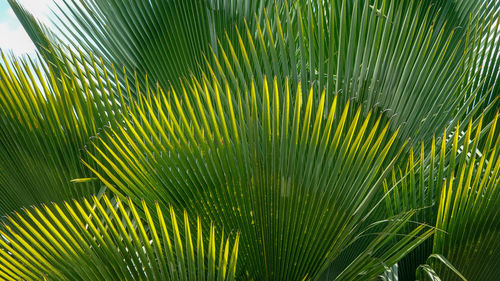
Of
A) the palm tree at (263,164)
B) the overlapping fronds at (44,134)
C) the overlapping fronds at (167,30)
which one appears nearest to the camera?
the palm tree at (263,164)

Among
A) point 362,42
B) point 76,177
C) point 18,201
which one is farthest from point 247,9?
point 18,201

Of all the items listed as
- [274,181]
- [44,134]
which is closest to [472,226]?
[274,181]

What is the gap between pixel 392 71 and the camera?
59.9 inches

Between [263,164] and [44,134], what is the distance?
2.44 ft

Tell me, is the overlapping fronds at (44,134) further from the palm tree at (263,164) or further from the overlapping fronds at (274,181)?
the overlapping fronds at (274,181)

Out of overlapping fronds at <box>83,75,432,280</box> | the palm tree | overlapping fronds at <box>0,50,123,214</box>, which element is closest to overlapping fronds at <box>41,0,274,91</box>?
the palm tree

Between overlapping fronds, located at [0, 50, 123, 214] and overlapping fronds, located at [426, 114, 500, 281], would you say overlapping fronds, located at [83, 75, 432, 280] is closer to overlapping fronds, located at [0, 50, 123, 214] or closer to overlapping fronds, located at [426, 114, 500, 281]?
overlapping fronds, located at [426, 114, 500, 281]

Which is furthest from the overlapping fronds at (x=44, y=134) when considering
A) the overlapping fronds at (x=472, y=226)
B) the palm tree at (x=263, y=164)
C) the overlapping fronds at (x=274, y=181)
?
the overlapping fronds at (x=472, y=226)

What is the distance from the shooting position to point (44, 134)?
1621 mm

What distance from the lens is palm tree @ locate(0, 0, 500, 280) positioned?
116 cm

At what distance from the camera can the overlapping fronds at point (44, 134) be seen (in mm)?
1604

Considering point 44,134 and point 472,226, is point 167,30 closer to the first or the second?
point 44,134

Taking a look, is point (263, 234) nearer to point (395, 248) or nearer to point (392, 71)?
point (395, 248)

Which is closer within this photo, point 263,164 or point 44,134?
point 263,164
